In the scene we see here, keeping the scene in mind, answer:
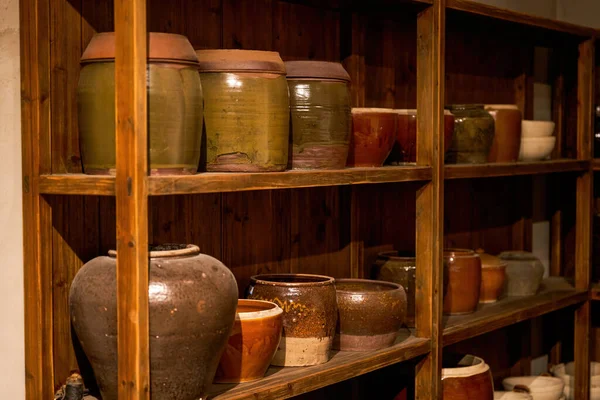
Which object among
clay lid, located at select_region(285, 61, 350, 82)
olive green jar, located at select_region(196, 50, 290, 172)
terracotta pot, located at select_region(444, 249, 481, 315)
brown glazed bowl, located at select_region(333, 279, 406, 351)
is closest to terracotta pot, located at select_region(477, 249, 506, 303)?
terracotta pot, located at select_region(444, 249, 481, 315)

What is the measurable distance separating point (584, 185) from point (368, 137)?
3.81 ft

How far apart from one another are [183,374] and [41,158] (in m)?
0.52

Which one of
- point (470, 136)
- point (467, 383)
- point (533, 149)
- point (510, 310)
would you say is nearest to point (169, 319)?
point (467, 383)

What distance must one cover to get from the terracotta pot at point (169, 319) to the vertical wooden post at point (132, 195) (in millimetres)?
39

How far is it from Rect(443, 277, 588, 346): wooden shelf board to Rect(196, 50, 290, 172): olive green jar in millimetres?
880

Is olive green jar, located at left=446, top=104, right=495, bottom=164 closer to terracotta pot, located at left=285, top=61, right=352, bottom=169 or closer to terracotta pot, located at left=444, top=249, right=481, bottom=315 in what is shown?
terracotta pot, located at left=444, top=249, right=481, bottom=315

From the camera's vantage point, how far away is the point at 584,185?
3.08 meters

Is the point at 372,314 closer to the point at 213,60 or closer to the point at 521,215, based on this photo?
the point at 213,60

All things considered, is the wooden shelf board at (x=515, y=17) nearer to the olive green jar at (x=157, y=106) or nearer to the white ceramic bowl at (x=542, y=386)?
the olive green jar at (x=157, y=106)

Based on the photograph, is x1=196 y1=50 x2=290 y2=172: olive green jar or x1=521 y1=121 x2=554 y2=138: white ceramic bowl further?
x1=521 y1=121 x2=554 y2=138: white ceramic bowl

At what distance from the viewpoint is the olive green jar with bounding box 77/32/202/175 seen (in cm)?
162

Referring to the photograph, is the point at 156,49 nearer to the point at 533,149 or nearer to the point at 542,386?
the point at 533,149

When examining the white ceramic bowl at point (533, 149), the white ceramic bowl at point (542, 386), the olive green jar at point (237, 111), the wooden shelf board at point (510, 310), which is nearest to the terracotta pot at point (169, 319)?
the olive green jar at point (237, 111)

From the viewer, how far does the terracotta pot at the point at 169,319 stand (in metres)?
1.58
